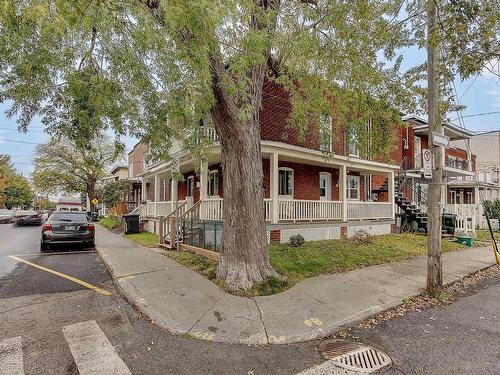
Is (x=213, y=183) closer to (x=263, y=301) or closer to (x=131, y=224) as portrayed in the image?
(x=131, y=224)

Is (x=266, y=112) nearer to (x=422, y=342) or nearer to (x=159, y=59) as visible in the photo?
(x=159, y=59)

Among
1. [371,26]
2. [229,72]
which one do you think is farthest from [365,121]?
[229,72]

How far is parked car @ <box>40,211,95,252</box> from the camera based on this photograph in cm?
1206

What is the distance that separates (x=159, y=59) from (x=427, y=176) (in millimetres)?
6018

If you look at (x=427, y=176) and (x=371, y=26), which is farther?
(x=371, y=26)

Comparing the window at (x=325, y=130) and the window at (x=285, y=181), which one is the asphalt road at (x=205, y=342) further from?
the window at (x=285, y=181)

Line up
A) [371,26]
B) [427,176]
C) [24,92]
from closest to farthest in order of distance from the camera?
[24,92]
[427,176]
[371,26]

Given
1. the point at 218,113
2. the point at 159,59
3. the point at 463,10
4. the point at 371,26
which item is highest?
the point at 371,26

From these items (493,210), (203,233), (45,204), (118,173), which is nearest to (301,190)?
(203,233)

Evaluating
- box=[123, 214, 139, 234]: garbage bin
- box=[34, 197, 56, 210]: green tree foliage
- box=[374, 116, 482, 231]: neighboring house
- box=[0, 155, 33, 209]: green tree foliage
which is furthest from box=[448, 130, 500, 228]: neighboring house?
box=[34, 197, 56, 210]: green tree foliage

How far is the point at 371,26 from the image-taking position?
7.89 m

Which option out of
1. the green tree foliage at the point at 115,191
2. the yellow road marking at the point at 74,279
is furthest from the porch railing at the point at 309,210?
the green tree foliage at the point at 115,191

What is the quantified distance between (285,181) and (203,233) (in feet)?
17.5

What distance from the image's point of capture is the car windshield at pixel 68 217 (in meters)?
12.4
